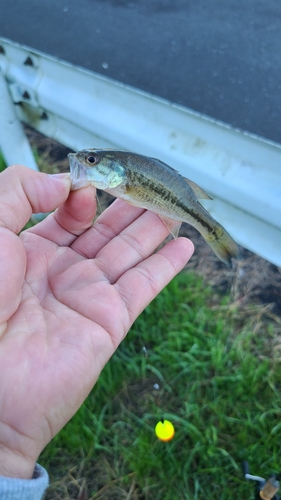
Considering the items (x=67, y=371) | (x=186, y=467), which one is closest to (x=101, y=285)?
(x=67, y=371)

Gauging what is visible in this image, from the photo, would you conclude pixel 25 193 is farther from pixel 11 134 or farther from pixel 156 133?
pixel 11 134

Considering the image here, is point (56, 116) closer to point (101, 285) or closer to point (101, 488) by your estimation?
point (101, 285)

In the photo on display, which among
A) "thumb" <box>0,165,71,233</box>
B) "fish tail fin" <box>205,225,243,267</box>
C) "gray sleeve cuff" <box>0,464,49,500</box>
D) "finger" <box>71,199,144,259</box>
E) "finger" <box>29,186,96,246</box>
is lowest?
"gray sleeve cuff" <box>0,464,49,500</box>

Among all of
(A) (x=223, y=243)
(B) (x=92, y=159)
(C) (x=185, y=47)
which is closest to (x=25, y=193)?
(B) (x=92, y=159)

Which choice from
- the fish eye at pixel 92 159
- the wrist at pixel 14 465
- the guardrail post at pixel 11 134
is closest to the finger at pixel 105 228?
the fish eye at pixel 92 159

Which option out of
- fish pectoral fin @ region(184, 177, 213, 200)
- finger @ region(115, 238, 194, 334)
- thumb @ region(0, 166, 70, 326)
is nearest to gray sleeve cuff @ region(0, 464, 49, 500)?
thumb @ region(0, 166, 70, 326)

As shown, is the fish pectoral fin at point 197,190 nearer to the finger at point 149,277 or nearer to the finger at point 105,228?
the finger at point 149,277

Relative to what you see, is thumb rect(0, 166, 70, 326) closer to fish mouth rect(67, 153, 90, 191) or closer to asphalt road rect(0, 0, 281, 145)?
fish mouth rect(67, 153, 90, 191)
